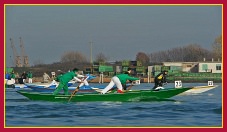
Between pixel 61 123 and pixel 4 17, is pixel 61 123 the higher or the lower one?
the lower one

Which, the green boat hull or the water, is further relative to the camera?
the green boat hull

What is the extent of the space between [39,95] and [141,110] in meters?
7.59

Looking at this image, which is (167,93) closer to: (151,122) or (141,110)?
(141,110)

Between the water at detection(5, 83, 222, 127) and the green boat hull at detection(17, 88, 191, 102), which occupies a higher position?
the green boat hull at detection(17, 88, 191, 102)

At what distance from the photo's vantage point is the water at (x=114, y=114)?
61.3ft

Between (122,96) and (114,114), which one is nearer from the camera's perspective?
(114,114)

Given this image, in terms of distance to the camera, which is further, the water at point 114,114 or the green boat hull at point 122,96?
the green boat hull at point 122,96

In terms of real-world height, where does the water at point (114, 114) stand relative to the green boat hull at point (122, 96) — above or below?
below

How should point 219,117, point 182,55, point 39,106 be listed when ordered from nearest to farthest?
point 219,117 < point 39,106 < point 182,55

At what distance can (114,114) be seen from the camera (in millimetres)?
21422

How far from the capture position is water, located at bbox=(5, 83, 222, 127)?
61.3 feet

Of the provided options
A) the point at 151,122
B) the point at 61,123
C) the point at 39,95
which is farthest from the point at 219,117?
the point at 39,95

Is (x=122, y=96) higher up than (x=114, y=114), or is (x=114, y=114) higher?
(x=122, y=96)

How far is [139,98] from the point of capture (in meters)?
27.2
